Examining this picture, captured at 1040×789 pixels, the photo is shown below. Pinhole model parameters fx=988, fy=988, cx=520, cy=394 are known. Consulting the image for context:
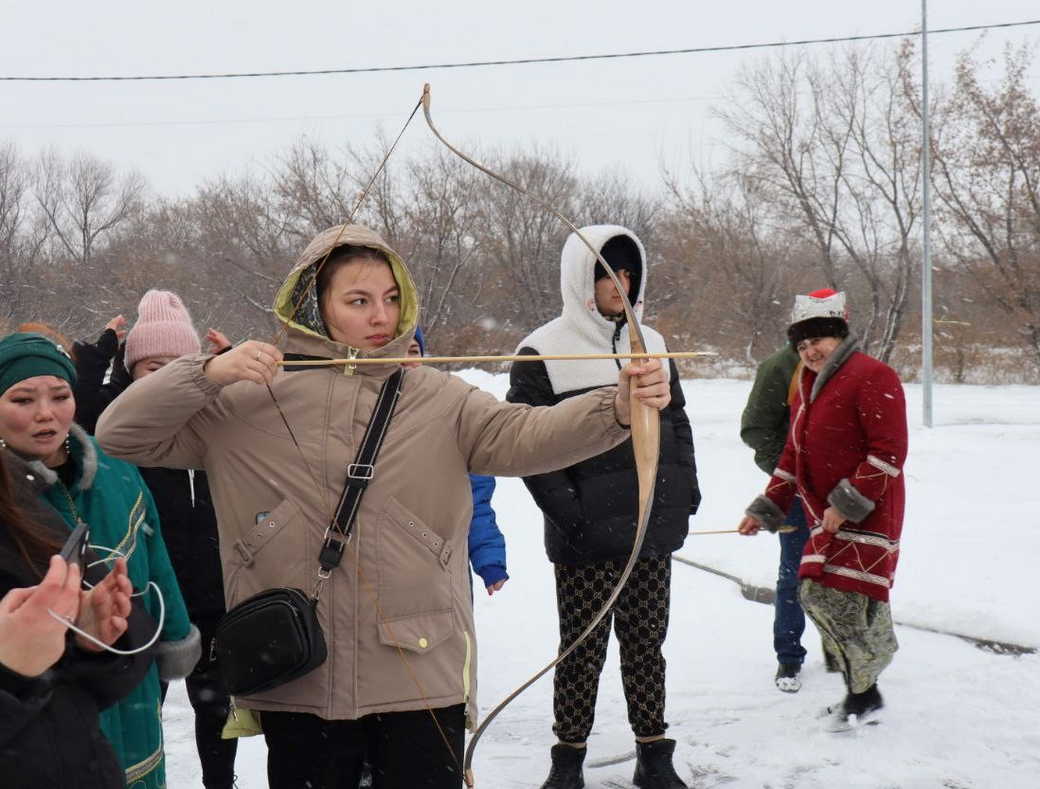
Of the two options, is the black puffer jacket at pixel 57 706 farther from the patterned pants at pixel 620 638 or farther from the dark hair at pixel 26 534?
the patterned pants at pixel 620 638

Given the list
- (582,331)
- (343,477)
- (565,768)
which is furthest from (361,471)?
(565,768)

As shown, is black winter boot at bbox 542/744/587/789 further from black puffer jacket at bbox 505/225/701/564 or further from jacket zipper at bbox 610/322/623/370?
jacket zipper at bbox 610/322/623/370

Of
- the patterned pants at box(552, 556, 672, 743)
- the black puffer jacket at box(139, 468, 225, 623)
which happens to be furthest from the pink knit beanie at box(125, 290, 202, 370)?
the patterned pants at box(552, 556, 672, 743)

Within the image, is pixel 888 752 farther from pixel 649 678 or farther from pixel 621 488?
pixel 621 488

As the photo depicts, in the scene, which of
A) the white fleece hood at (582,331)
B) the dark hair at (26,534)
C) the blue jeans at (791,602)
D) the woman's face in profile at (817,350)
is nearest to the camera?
the dark hair at (26,534)

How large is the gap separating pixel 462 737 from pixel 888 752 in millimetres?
2024

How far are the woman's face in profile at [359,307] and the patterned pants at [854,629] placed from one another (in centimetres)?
227

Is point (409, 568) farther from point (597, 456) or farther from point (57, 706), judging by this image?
point (597, 456)

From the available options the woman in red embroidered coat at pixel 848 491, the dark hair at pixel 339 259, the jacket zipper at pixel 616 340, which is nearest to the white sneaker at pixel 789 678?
the woman in red embroidered coat at pixel 848 491

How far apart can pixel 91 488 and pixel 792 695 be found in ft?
10.0

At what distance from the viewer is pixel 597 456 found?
3.13 m

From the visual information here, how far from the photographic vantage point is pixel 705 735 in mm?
3725

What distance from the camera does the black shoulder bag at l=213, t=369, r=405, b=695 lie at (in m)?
1.90

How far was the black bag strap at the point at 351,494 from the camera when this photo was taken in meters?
1.96
